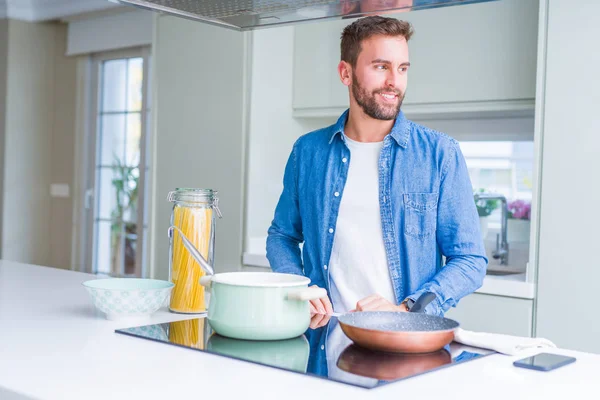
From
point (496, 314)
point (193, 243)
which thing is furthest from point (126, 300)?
point (496, 314)

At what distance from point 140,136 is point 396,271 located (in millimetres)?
3754

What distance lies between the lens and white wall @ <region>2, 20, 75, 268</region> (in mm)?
5723

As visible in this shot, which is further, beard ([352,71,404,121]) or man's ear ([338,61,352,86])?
man's ear ([338,61,352,86])

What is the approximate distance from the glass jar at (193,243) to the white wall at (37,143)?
4432mm

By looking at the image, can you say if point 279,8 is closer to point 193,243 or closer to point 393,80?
point 393,80

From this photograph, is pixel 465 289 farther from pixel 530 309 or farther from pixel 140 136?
pixel 140 136

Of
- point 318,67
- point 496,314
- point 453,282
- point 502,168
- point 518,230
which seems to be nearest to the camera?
point 453,282

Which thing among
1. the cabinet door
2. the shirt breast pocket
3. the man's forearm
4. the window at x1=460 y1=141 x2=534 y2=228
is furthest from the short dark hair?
the window at x1=460 y1=141 x2=534 y2=228

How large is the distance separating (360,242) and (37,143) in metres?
4.59

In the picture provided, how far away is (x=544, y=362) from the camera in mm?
1186

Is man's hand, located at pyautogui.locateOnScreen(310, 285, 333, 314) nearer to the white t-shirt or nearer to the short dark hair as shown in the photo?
A: the white t-shirt

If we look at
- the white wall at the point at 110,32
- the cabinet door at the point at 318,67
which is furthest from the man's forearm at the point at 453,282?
the white wall at the point at 110,32

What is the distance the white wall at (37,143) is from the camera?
572cm

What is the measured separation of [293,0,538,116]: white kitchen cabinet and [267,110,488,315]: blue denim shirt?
121 cm
